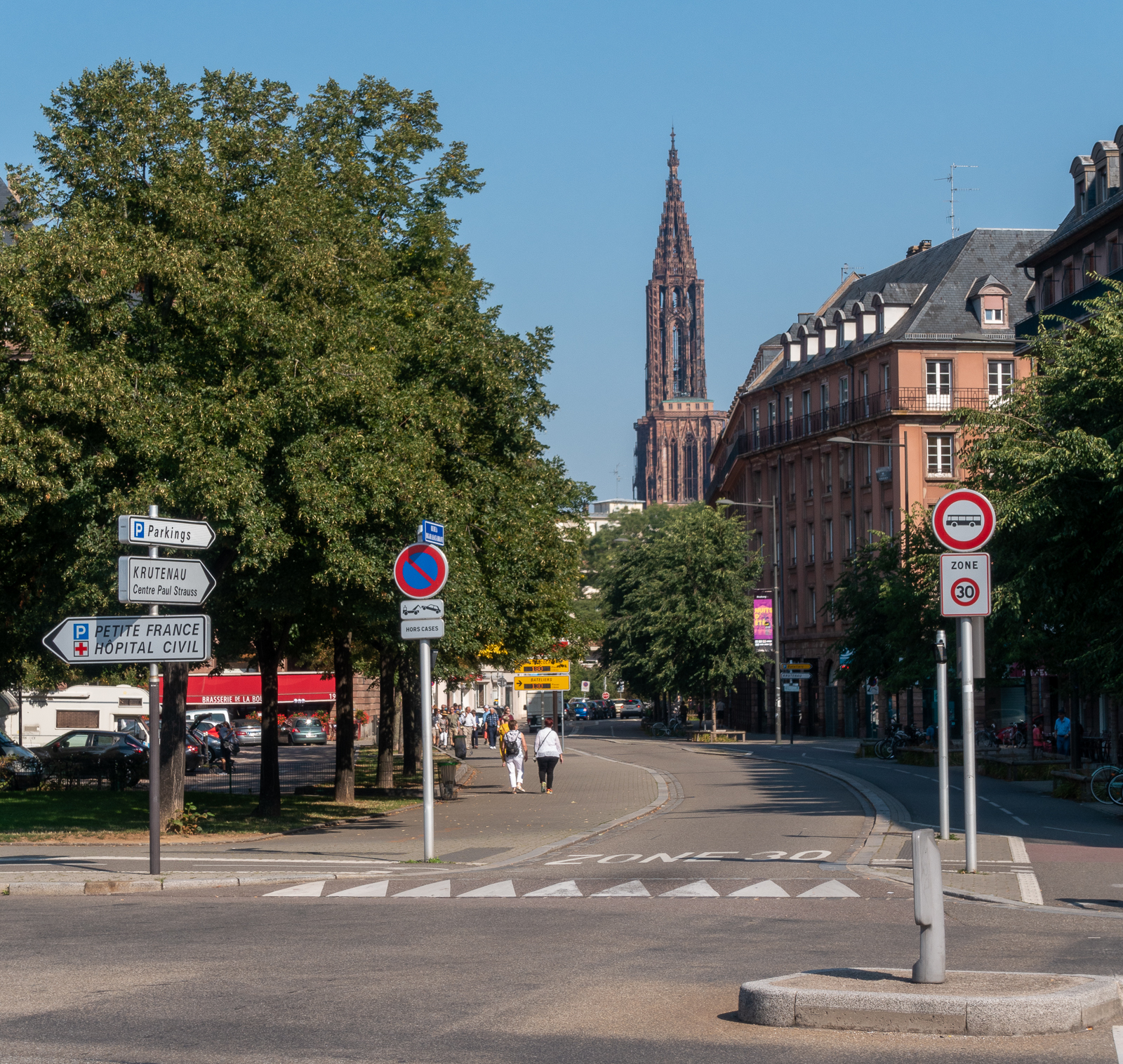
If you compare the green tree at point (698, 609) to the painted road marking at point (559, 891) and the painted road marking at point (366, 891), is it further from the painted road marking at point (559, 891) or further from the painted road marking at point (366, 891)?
the painted road marking at point (366, 891)

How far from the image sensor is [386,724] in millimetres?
34656

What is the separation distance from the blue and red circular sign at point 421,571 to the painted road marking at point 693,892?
418cm

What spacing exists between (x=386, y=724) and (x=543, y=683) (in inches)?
489

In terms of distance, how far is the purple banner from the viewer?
64062 mm

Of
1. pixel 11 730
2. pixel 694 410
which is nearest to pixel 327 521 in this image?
pixel 11 730

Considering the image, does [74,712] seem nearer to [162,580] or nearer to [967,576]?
[162,580]

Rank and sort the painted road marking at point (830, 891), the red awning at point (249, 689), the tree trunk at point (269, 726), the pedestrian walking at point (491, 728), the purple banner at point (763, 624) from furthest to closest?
the pedestrian walking at point (491, 728)
the red awning at point (249, 689)
the purple banner at point (763, 624)
the tree trunk at point (269, 726)
the painted road marking at point (830, 891)

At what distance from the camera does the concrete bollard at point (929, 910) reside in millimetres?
7547

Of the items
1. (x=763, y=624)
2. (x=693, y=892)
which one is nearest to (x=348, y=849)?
(x=693, y=892)

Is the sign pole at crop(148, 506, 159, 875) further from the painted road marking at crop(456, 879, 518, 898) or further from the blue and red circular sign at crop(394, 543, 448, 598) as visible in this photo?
the painted road marking at crop(456, 879, 518, 898)

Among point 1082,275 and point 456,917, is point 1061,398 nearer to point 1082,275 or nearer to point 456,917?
point 456,917

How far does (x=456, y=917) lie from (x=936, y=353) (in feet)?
216

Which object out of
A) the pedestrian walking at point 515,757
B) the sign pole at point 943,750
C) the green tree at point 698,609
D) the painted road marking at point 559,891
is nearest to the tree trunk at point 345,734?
the pedestrian walking at point 515,757

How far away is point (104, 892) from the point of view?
14438 millimetres
